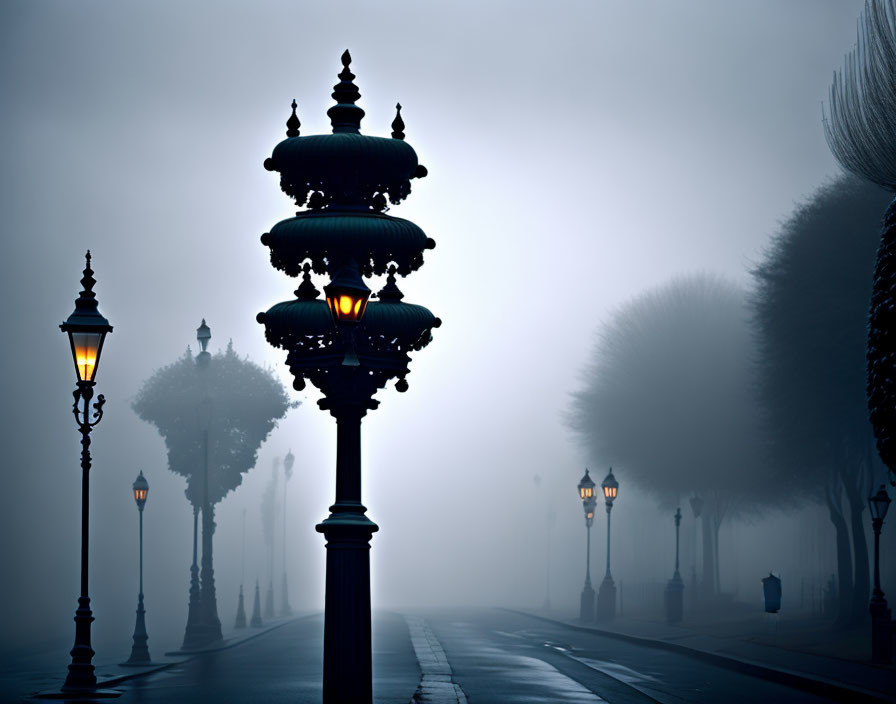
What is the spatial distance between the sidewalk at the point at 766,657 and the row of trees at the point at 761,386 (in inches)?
171

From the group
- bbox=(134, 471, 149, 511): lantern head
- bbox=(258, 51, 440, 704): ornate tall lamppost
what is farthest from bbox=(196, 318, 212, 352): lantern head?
bbox=(258, 51, 440, 704): ornate tall lamppost

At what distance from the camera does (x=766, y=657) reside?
108 feet

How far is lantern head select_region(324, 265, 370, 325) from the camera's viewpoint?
Result: 1448cm

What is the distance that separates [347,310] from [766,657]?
2167 centimetres

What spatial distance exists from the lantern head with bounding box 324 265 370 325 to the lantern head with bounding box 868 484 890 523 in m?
22.7

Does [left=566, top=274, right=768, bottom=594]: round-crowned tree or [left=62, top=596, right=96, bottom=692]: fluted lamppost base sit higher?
[left=566, top=274, right=768, bottom=594]: round-crowned tree

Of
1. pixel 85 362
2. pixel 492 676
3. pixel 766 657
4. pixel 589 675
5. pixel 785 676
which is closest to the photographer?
pixel 85 362

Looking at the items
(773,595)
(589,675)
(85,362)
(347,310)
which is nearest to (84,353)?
(85,362)

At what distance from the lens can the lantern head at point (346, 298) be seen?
1448 cm

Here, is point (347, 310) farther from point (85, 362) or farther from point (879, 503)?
point (879, 503)

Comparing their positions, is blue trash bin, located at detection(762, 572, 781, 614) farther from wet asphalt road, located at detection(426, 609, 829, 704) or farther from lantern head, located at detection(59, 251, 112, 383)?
lantern head, located at detection(59, 251, 112, 383)

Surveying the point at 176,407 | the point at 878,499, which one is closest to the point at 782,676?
the point at 878,499

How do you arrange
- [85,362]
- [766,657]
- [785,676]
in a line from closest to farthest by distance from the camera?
[85,362], [785,676], [766,657]

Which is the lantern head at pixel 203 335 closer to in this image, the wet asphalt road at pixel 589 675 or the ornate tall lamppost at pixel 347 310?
the wet asphalt road at pixel 589 675
